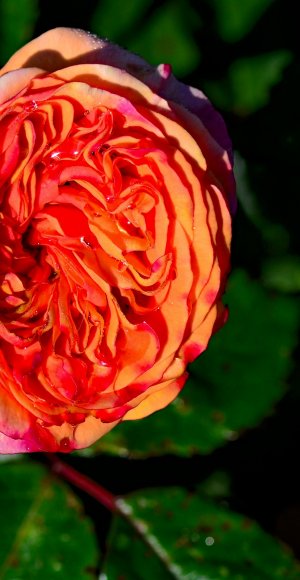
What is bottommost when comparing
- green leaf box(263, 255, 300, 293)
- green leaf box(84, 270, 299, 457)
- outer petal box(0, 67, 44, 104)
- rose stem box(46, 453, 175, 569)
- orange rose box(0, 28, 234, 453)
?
rose stem box(46, 453, 175, 569)

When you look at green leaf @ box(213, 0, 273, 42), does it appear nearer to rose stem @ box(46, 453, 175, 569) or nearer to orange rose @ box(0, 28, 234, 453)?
orange rose @ box(0, 28, 234, 453)

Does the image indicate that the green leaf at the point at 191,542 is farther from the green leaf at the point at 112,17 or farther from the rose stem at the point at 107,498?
the green leaf at the point at 112,17

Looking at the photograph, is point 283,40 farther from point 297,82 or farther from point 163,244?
point 163,244

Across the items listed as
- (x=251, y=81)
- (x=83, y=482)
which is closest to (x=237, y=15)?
(x=251, y=81)

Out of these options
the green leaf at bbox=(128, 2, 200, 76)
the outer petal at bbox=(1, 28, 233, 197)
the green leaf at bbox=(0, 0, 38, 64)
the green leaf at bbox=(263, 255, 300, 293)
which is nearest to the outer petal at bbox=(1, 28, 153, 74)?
the outer petal at bbox=(1, 28, 233, 197)

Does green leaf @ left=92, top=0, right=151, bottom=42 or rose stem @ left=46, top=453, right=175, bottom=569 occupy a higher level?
green leaf @ left=92, top=0, right=151, bottom=42

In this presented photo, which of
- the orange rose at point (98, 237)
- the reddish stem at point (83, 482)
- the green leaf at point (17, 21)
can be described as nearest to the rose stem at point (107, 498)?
the reddish stem at point (83, 482)

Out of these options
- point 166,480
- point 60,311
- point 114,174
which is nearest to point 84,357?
point 60,311

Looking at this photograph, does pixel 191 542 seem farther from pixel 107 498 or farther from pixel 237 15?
pixel 237 15
